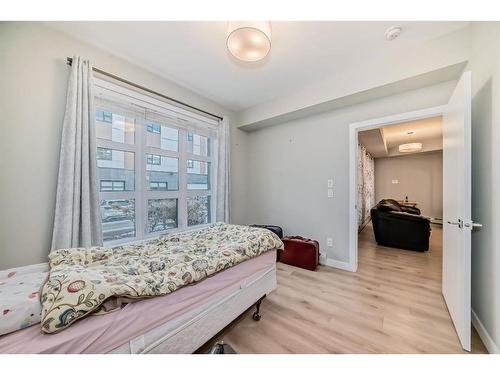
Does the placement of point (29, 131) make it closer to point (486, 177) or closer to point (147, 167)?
point (147, 167)

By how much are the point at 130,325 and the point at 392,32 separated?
288 cm

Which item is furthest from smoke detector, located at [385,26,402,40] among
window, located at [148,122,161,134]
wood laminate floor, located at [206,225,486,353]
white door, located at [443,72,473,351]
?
window, located at [148,122,161,134]

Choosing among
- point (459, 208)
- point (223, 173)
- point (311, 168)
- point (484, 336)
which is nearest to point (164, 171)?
point (223, 173)

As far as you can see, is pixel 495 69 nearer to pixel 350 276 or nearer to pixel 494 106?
pixel 494 106

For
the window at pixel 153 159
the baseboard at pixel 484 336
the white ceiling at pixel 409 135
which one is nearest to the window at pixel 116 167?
the window at pixel 153 159

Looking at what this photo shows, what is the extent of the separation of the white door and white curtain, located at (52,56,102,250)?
2998mm

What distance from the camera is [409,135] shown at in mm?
4598

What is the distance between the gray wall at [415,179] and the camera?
6.06 metres

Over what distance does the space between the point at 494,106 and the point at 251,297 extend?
2237mm

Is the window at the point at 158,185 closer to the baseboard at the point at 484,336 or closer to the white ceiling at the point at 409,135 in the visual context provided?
the baseboard at the point at 484,336

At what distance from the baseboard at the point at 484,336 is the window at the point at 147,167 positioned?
2.98 meters

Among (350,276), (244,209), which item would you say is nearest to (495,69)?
(350,276)

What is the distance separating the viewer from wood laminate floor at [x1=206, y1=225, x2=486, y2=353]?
1.36 m

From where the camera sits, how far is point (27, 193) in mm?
1534
